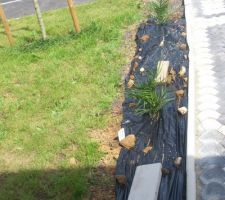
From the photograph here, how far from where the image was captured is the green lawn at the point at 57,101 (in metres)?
5.80

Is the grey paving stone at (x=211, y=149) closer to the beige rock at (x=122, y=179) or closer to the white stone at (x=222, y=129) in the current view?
the white stone at (x=222, y=129)

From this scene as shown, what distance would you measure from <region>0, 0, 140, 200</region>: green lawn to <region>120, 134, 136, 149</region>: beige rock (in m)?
0.44

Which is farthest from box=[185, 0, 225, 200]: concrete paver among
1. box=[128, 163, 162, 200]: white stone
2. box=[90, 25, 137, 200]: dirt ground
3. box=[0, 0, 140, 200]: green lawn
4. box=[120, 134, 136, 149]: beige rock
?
box=[0, 0, 140, 200]: green lawn

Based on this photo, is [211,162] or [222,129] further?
[222,129]

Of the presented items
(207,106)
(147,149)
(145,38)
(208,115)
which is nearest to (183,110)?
(208,115)

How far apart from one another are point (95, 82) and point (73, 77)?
2.20ft

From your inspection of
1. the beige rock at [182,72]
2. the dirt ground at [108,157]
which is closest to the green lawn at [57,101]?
the dirt ground at [108,157]

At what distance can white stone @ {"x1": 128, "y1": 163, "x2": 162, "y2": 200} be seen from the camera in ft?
16.0

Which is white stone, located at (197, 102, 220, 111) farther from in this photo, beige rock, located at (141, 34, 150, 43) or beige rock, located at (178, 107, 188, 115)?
beige rock, located at (141, 34, 150, 43)

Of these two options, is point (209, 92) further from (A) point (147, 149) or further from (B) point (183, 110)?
(A) point (147, 149)

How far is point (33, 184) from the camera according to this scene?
→ 222 inches

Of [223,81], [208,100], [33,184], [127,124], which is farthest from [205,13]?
[33,184]

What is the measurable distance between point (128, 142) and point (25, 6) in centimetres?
1343

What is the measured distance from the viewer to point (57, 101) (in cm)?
785
